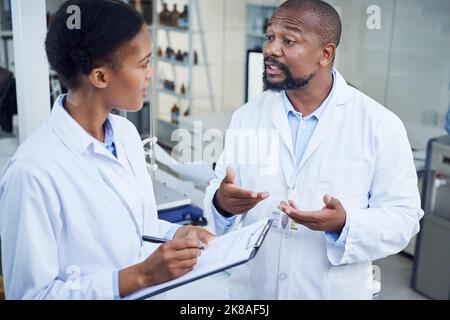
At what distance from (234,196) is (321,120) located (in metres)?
0.26

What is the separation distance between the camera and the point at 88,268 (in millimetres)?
797

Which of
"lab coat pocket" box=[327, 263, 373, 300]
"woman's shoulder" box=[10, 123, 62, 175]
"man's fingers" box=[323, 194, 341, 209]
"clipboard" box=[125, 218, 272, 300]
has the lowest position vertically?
"lab coat pocket" box=[327, 263, 373, 300]

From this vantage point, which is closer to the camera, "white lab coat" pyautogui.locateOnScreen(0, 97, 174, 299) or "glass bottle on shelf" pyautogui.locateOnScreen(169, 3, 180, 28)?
"white lab coat" pyautogui.locateOnScreen(0, 97, 174, 299)

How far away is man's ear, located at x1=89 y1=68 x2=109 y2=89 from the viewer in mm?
783

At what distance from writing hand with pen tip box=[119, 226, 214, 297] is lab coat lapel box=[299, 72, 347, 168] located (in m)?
0.39

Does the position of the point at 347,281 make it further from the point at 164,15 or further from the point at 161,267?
the point at 164,15

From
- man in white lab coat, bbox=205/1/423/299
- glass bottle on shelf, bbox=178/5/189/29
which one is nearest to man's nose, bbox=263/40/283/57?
man in white lab coat, bbox=205/1/423/299

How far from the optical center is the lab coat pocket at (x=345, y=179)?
1.04 m

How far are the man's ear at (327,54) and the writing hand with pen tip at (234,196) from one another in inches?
12.6

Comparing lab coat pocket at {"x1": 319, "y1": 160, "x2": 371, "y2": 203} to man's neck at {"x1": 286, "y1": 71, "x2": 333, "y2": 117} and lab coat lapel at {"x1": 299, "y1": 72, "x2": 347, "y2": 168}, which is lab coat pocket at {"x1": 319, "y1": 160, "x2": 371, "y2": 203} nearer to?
lab coat lapel at {"x1": 299, "y1": 72, "x2": 347, "y2": 168}

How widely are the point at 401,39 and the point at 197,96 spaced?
6.36ft

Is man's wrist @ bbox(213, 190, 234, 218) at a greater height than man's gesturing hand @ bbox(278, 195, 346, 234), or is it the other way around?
man's gesturing hand @ bbox(278, 195, 346, 234)

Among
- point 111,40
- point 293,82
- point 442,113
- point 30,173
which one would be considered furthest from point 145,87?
point 442,113

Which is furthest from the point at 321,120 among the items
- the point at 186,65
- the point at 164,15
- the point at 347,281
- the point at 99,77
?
the point at 164,15
